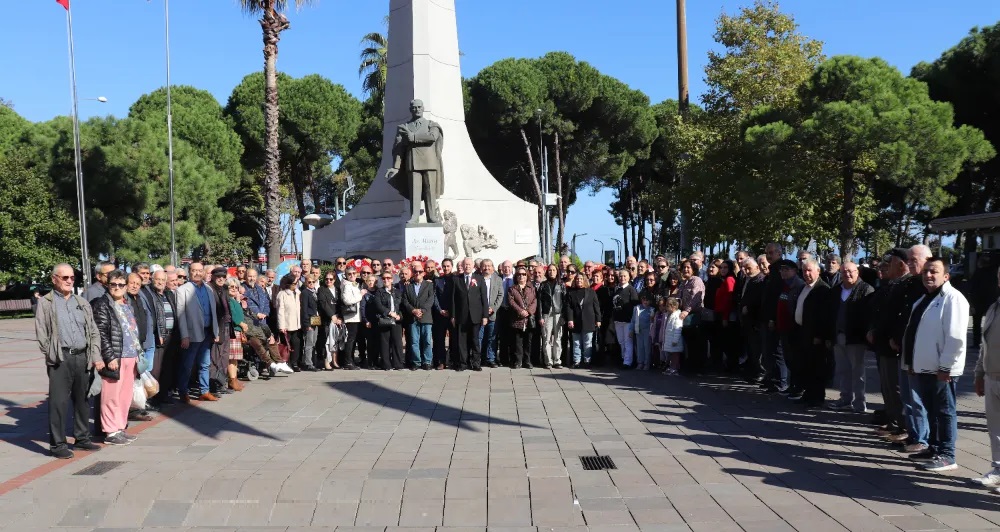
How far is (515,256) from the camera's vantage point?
22.3 metres

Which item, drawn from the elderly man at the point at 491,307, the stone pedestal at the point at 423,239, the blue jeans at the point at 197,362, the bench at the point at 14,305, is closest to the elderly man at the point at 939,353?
the elderly man at the point at 491,307

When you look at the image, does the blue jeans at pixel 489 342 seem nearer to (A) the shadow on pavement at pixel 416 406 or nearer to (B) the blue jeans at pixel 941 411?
(A) the shadow on pavement at pixel 416 406

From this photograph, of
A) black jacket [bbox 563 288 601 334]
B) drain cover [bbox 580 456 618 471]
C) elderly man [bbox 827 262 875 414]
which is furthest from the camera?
black jacket [bbox 563 288 601 334]

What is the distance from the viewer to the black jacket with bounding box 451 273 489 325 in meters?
12.3

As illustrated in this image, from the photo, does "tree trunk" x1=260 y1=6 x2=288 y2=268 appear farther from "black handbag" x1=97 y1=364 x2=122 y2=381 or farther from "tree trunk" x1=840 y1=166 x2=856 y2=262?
"tree trunk" x1=840 y1=166 x2=856 y2=262

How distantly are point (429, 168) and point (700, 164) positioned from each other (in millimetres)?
10275

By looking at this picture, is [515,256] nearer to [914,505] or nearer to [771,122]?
[771,122]

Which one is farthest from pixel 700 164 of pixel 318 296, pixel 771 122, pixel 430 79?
pixel 318 296

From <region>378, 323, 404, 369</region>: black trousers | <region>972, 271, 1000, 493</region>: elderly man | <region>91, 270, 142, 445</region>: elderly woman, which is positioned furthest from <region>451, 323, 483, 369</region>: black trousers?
<region>972, 271, 1000, 493</region>: elderly man

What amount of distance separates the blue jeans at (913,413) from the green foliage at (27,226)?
29.7 meters

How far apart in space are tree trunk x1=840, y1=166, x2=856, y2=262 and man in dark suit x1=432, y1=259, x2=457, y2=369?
15.3 m

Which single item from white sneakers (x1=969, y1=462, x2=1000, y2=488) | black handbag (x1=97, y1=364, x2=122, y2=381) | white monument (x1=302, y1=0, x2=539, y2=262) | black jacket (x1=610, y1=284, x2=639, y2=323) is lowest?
white sneakers (x1=969, y1=462, x2=1000, y2=488)

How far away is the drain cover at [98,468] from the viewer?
6.11 m

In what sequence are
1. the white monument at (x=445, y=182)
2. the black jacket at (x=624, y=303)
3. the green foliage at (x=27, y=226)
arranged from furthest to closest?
the green foliage at (x=27, y=226)
the white monument at (x=445, y=182)
the black jacket at (x=624, y=303)
